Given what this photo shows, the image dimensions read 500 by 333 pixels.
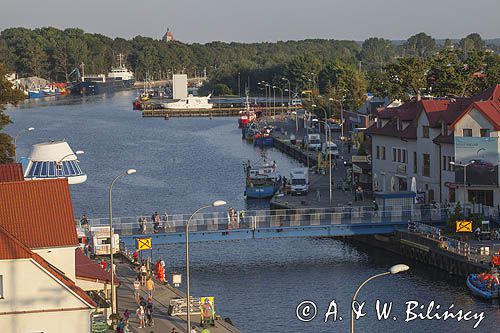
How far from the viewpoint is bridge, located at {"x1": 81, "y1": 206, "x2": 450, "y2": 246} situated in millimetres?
58656

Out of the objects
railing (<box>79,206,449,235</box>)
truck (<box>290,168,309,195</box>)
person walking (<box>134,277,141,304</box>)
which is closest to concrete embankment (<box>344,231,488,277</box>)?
railing (<box>79,206,449,235</box>)

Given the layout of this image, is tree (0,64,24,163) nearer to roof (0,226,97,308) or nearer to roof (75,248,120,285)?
roof (75,248,120,285)

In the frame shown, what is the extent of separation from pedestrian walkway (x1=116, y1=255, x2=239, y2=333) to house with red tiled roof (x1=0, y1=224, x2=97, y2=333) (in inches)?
331

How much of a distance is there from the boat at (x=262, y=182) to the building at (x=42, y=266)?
43.0 meters

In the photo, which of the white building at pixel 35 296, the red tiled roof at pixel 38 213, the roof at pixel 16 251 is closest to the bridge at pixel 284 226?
the red tiled roof at pixel 38 213

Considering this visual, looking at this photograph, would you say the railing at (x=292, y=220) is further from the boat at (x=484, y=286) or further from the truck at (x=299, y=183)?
the truck at (x=299, y=183)

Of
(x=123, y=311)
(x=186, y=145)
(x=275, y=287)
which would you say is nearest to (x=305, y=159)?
(x=186, y=145)

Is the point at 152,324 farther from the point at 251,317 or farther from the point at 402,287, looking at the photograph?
the point at 402,287

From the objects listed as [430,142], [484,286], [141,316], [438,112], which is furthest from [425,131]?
[141,316]

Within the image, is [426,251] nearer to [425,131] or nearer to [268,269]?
[268,269]

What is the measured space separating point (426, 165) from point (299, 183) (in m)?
12.4

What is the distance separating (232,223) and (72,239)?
24.1 meters

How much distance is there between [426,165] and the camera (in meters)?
68.8

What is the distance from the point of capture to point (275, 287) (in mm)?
53375
